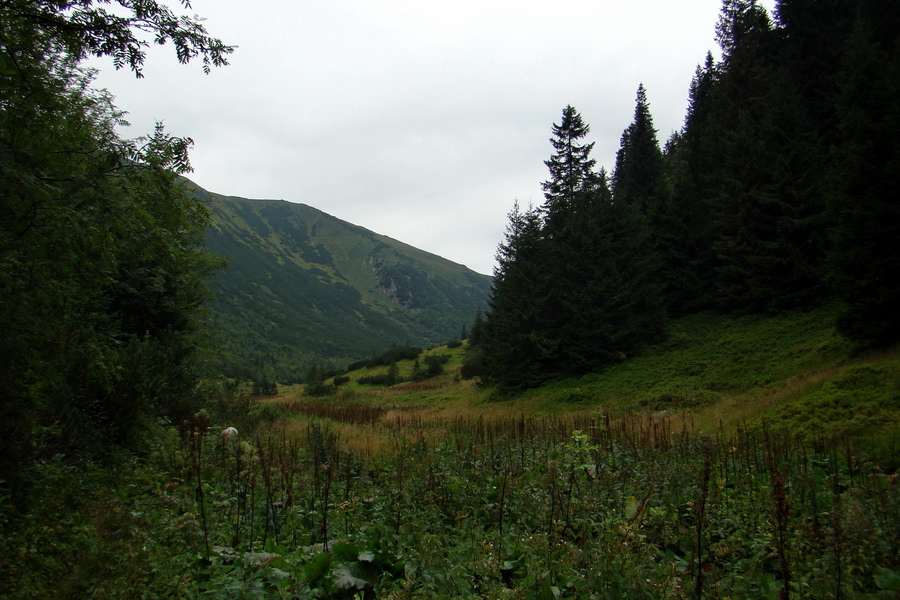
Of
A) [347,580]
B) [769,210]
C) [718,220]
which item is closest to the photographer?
[347,580]

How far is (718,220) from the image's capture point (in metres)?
25.8

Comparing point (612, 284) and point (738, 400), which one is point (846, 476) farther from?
point (612, 284)

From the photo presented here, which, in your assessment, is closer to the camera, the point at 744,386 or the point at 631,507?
the point at 631,507

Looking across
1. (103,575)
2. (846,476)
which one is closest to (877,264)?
(846,476)

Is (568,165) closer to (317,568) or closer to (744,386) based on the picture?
(744,386)

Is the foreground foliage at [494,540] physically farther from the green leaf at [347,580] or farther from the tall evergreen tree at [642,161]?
the tall evergreen tree at [642,161]

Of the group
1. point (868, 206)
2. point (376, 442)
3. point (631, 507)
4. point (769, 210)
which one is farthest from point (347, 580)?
point (769, 210)

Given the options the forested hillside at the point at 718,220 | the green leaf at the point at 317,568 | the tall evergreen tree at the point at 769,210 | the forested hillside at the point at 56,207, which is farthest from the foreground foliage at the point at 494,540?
the tall evergreen tree at the point at 769,210

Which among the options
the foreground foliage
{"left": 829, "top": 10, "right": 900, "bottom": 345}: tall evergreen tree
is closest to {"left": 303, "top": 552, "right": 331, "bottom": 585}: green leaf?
the foreground foliage

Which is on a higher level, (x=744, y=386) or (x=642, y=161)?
(x=642, y=161)

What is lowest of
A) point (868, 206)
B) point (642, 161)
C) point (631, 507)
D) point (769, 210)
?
point (631, 507)

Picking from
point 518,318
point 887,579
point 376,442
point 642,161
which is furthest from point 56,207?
point 642,161

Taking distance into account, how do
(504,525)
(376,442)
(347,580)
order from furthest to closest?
(376,442), (504,525), (347,580)

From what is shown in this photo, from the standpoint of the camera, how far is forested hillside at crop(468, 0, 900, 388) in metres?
22.2
